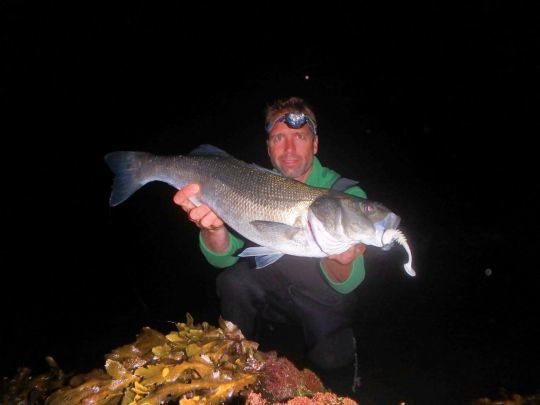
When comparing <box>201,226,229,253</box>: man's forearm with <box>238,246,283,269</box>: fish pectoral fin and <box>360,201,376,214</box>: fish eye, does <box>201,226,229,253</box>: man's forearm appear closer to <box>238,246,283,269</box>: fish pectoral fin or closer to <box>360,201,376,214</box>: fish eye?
<box>238,246,283,269</box>: fish pectoral fin

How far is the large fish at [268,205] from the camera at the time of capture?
83.0 inches

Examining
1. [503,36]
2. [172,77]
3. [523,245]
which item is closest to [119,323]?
[523,245]

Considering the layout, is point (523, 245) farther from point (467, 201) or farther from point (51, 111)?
point (51, 111)

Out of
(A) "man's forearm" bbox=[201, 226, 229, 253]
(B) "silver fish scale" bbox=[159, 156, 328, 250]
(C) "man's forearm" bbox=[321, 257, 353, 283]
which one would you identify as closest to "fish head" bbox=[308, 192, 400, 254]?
(B) "silver fish scale" bbox=[159, 156, 328, 250]

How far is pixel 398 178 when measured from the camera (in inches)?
708

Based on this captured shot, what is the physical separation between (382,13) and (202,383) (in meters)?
32.8

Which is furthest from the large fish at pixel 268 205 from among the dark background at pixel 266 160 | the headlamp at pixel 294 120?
the dark background at pixel 266 160

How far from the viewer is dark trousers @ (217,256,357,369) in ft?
11.0

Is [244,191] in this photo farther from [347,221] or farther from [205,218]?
[347,221]

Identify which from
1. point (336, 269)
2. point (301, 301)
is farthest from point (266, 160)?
point (336, 269)

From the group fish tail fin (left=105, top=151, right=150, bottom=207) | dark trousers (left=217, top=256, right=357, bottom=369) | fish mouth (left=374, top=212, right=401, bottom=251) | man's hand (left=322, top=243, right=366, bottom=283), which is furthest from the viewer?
dark trousers (left=217, top=256, right=357, bottom=369)

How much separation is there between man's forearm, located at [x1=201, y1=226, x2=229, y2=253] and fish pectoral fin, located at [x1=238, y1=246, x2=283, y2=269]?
896 millimetres

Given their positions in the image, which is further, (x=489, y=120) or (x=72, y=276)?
(x=489, y=120)

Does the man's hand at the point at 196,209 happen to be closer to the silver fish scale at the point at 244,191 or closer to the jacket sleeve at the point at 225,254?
the silver fish scale at the point at 244,191
